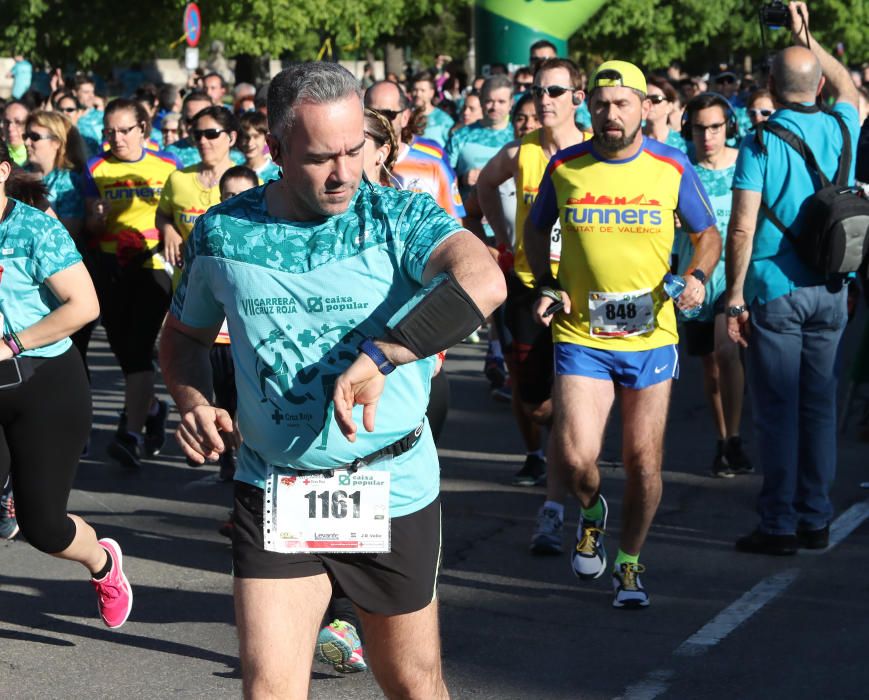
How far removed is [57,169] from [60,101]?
6.51 m

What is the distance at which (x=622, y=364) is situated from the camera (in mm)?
5895

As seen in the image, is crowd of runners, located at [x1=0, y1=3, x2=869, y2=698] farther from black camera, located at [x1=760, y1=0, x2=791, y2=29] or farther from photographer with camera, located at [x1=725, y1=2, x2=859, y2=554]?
black camera, located at [x1=760, y1=0, x2=791, y2=29]

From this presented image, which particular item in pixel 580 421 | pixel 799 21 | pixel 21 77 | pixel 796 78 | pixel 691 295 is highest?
pixel 799 21

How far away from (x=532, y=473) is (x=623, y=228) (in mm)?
2444

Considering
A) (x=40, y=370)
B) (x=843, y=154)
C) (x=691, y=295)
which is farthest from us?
(x=843, y=154)

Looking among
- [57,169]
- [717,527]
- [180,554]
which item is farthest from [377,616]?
[57,169]

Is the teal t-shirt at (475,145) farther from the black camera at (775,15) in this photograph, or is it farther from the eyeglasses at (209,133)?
the black camera at (775,15)

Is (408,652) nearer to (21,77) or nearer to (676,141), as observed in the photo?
(676,141)

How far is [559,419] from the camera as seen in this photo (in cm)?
593

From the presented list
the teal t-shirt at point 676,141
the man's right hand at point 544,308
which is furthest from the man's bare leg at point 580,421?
the teal t-shirt at point 676,141

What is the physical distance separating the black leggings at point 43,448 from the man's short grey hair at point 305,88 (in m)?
2.30

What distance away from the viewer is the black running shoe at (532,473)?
8.05 metres

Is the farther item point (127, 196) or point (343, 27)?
point (343, 27)

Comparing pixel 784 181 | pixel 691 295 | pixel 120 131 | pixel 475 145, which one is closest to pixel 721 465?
pixel 784 181
